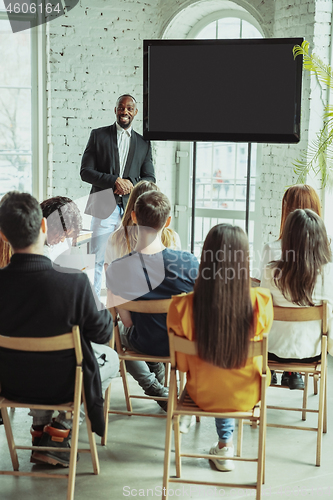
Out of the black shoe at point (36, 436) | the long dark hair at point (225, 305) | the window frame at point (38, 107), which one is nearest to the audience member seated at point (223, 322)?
→ the long dark hair at point (225, 305)

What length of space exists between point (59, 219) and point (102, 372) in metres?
0.81

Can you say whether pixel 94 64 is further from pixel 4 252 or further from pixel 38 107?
pixel 4 252

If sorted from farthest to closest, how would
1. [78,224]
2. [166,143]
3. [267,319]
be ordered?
[166,143] < [78,224] < [267,319]

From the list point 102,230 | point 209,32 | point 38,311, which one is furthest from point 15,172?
point 38,311

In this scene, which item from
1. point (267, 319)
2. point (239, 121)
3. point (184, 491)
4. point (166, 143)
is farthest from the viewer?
point (166, 143)

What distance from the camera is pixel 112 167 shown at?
3.98 m

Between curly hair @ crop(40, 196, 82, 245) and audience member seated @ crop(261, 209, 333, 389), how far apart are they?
95cm

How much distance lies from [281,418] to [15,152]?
3.37 m

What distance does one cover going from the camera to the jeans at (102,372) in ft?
7.30

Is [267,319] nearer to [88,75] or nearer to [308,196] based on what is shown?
[308,196]

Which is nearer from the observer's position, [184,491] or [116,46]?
[184,491]

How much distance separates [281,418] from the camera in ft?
9.00

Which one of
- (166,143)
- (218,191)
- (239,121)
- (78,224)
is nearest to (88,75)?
(166,143)

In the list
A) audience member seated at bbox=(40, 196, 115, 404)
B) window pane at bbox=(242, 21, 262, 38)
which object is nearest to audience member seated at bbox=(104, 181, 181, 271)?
audience member seated at bbox=(40, 196, 115, 404)
